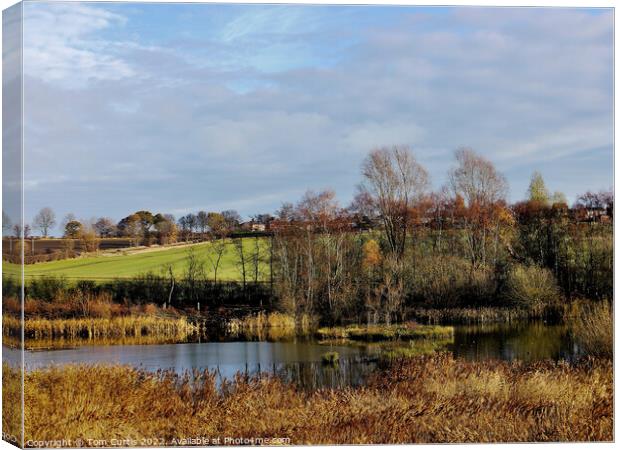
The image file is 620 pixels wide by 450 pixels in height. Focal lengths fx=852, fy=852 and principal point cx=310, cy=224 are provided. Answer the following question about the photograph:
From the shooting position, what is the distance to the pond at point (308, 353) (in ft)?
42.4

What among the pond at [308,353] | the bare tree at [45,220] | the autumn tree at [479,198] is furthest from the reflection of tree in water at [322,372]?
the bare tree at [45,220]

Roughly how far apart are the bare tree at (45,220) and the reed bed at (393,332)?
14.7 feet

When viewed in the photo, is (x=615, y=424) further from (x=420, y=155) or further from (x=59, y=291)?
(x=59, y=291)

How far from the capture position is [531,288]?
14.0 meters

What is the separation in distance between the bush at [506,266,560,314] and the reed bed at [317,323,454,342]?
1.25 m

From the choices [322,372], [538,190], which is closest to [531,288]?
[538,190]

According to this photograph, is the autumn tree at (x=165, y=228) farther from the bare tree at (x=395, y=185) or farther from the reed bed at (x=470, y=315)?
the reed bed at (x=470, y=315)

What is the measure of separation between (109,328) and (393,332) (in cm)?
449

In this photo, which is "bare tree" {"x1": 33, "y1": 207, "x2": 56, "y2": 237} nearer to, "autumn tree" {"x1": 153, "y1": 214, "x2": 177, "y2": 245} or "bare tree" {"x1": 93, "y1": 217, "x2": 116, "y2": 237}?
"bare tree" {"x1": 93, "y1": 217, "x2": 116, "y2": 237}

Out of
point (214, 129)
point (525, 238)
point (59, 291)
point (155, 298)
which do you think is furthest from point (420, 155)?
point (59, 291)

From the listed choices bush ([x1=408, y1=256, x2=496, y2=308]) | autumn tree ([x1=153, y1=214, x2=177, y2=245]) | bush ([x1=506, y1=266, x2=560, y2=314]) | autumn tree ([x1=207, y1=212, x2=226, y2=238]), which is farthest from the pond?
autumn tree ([x1=207, y1=212, x2=226, y2=238])

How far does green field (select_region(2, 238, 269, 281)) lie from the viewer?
1323 centimetres

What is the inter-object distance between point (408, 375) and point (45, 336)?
5.52 meters

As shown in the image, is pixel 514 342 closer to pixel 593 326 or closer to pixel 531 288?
pixel 531 288
